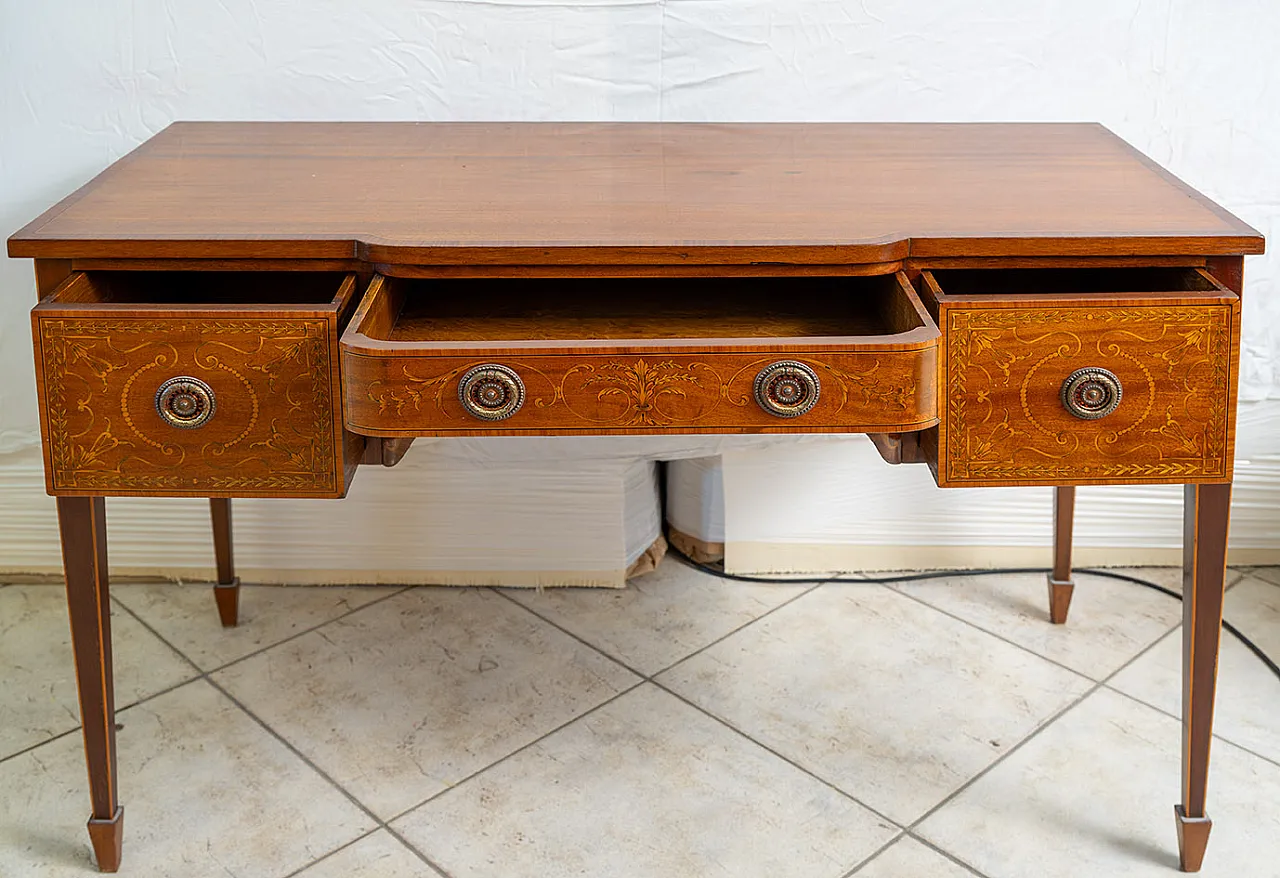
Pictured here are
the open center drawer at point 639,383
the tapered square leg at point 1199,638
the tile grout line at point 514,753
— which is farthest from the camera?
the tile grout line at point 514,753

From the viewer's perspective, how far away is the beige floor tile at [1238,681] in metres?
1.71

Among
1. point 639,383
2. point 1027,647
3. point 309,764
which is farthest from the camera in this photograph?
point 1027,647

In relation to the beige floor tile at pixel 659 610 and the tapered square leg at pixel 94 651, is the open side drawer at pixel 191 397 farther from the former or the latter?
the beige floor tile at pixel 659 610

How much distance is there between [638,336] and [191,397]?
42cm

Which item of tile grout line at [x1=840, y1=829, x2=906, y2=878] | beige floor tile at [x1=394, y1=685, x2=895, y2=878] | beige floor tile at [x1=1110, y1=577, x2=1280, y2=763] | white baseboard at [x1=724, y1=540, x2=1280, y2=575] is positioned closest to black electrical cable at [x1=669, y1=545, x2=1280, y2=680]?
white baseboard at [x1=724, y1=540, x2=1280, y2=575]

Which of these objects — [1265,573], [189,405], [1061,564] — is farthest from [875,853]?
[1265,573]

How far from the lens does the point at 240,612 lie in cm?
200

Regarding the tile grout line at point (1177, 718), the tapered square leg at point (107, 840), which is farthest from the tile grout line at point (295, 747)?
the tile grout line at point (1177, 718)

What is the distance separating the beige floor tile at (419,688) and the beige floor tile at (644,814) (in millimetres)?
54

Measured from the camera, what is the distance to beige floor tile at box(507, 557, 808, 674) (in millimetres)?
1900

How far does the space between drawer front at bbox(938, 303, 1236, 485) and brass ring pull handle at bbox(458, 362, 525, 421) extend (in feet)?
1.26

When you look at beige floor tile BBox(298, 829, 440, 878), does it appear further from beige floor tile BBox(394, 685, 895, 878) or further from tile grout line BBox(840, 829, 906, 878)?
tile grout line BBox(840, 829, 906, 878)

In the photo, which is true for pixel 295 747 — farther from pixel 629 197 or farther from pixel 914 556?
pixel 914 556

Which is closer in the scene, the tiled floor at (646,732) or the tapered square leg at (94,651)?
the tapered square leg at (94,651)
